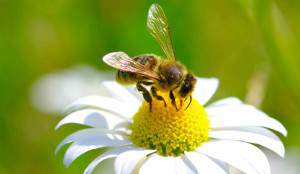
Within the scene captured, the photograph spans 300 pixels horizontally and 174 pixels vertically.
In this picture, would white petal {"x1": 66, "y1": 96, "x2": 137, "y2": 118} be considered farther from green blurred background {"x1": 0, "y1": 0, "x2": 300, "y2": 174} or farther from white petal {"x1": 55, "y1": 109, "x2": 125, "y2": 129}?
green blurred background {"x1": 0, "y1": 0, "x2": 300, "y2": 174}

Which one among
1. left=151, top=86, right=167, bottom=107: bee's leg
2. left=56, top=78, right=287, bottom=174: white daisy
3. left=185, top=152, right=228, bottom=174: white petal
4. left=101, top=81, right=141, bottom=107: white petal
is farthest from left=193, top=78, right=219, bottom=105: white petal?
left=185, top=152, right=228, bottom=174: white petal

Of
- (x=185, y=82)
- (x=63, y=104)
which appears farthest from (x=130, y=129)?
(x=63, y=104)

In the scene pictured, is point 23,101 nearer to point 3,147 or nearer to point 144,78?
point 3,147

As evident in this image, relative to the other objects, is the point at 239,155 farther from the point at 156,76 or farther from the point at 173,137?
the point at 156,76

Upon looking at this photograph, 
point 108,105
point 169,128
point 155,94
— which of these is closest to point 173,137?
point 169,128

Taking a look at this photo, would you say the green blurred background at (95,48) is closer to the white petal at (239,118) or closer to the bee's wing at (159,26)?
the white petal at (239,118)

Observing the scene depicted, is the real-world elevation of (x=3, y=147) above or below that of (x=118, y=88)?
below
